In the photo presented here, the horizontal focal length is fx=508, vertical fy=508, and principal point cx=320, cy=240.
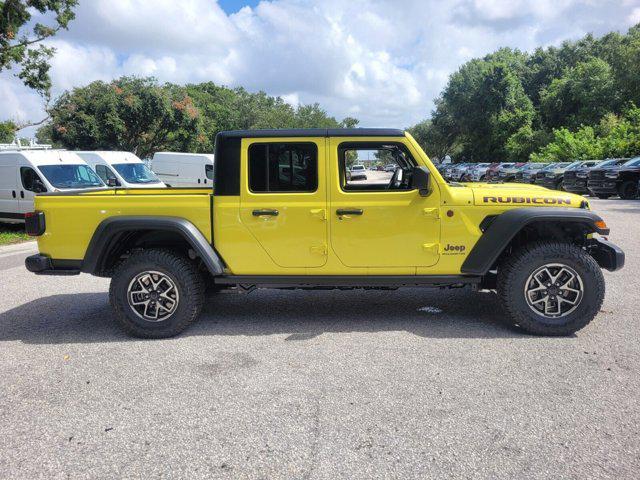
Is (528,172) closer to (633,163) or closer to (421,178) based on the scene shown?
(633,163)

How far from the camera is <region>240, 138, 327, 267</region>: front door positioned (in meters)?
4.58

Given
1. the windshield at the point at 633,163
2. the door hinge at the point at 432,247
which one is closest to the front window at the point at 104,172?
the door hinge at the point at 432,247

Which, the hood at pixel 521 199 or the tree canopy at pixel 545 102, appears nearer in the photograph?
the hood at pixel 521 199

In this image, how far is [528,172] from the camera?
30.4 metres

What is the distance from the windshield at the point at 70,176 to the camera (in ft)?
40.9

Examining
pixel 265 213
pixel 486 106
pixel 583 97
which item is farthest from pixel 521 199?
pixel 486 106

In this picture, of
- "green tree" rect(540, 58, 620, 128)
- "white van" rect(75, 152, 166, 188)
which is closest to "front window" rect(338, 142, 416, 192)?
"white van" rect(75, 152, 166, 188)

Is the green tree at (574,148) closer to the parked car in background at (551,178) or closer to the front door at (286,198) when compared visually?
the parked car in background at (551,178)

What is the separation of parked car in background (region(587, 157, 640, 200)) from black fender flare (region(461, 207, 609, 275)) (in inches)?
674

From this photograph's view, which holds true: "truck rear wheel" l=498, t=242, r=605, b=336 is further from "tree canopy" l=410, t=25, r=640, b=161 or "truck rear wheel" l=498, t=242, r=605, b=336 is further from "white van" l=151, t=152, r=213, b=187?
"tree canopy" l=410, t=25, r=640, b=161

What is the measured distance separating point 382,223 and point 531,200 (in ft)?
4.42

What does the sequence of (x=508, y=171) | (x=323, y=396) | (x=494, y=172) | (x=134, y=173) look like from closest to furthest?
(x=323, y=396), (x=134, y=173), (x=508, y=171), (x=494, y=172)

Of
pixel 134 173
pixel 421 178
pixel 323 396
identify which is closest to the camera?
pixel 323 396

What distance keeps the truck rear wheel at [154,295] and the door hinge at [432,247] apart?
6.94 feet
